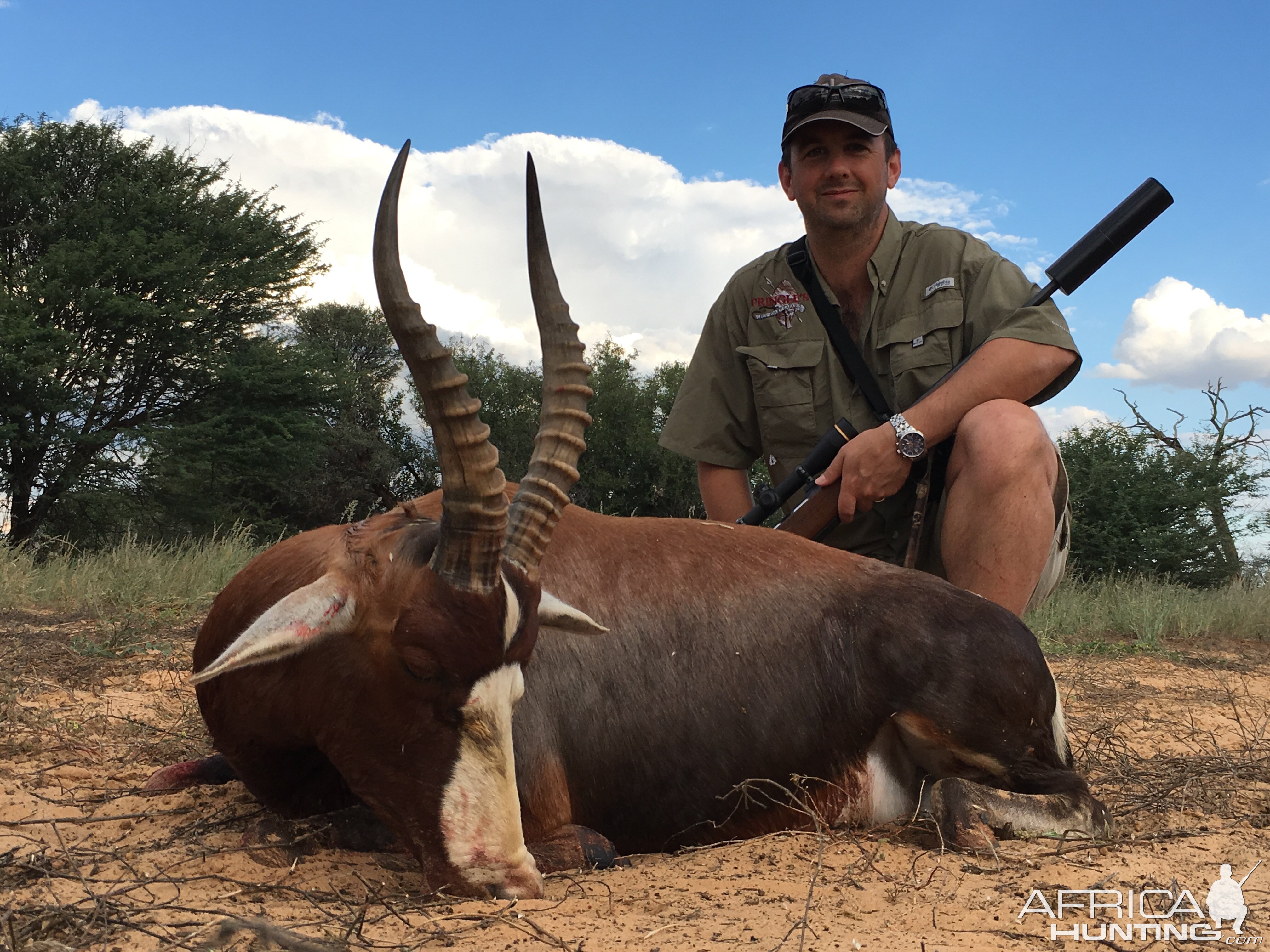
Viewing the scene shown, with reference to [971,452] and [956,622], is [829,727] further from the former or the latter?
[971,452]

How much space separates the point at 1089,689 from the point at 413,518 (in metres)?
5.14

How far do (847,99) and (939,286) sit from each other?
1.02m

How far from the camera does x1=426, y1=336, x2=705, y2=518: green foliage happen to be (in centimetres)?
2300

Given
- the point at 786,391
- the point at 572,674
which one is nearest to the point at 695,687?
the point at 572,674

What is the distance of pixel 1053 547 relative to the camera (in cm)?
471

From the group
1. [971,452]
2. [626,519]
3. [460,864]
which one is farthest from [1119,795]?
[460,864]

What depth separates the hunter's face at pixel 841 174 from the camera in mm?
5074

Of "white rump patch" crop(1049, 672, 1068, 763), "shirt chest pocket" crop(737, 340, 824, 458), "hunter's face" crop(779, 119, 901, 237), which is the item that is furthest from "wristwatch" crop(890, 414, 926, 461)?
"white rump patch" crop(1049, 672, 1068, 763)

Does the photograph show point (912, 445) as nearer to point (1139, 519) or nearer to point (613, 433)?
point (1139, 519)

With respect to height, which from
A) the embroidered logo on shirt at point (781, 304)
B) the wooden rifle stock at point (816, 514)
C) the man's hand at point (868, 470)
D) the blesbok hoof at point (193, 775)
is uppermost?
the embroidered logo on shirt at point (781, 304)

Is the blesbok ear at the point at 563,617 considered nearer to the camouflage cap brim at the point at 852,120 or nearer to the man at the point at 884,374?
the man at the point at 884,374

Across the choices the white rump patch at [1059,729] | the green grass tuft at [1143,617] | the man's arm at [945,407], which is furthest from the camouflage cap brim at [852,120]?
the green grass tuft at [1143,617]

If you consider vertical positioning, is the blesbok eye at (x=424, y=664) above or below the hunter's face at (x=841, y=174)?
below

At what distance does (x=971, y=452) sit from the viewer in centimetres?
442
